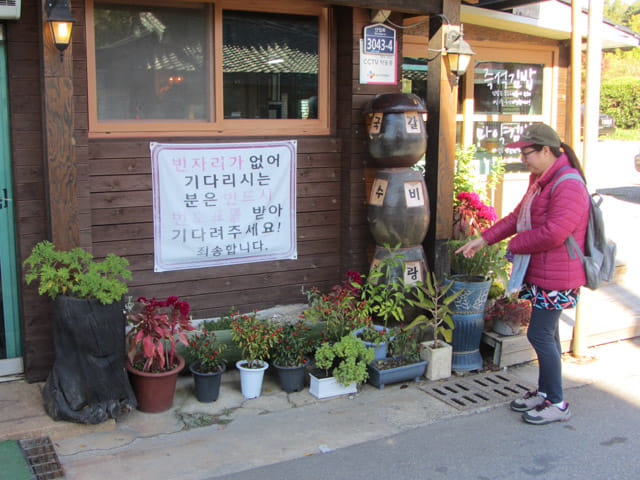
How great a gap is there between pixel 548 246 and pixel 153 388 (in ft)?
9.18

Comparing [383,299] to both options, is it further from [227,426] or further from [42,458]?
[42,458]

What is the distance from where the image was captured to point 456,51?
564 cm

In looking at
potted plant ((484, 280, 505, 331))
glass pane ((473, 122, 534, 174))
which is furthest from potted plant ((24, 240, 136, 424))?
glass pane ((473, 122, 534, 174))

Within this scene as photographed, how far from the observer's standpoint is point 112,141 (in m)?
5.09

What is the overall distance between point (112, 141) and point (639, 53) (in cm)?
3481

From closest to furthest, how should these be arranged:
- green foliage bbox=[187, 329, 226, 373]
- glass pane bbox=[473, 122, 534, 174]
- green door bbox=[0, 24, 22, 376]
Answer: green door bbox=[0, 24, 22, 376]
green foliage bbox=[187, 329, 226, 373]
glass pane bbox=[473, 122, 534, 174]

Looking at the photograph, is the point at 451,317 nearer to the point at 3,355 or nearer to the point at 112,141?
the point at 112,141

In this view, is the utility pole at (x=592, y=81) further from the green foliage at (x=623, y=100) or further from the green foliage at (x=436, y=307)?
the green foliage at (x=623, y=100)

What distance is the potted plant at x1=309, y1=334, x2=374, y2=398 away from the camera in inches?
194

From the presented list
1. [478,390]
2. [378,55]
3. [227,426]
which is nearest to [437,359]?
[478,390]

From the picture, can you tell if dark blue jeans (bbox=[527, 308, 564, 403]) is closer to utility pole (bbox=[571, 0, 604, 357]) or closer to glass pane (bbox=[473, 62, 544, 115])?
utility pole (bbox=[571, 0, 604, 357])

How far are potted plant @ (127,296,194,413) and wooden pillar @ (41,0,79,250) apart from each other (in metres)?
0.70

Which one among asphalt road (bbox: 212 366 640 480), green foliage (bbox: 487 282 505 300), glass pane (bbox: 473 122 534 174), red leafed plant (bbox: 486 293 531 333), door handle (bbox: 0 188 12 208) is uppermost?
glass pane (bbox: 473 122 534 174)

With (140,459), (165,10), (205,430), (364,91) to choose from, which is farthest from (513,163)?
(140,459)
